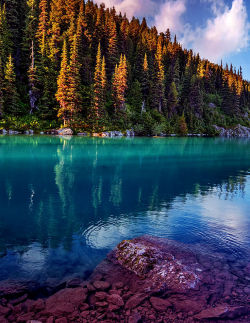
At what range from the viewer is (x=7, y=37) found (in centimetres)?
5750

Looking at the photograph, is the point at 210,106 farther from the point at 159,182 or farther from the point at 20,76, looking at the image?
the point at 159,182

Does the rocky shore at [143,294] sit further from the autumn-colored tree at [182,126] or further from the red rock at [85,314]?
the autumn-colored tree at [182,126]

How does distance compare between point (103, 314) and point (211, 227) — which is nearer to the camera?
point (103, 314)

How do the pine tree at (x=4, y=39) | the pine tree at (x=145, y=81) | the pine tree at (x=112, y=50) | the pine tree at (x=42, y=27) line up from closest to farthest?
the pine tree at (x=4, y=39) < the pine tree at (x=42, y=27) < the pine tree at (x=112, y=50) < the pine tree at (x=145, y=81)

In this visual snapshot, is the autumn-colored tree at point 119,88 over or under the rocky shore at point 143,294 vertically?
over

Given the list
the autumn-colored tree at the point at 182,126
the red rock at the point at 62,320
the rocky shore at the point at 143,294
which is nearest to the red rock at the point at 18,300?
the rocky shore at the point at 143,294

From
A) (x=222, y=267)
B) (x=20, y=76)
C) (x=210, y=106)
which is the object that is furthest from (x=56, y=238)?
(x=210, y=106)

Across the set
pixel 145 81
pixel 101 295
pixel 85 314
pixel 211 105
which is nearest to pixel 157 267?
pixel 101 295

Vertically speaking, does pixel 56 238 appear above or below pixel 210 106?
below

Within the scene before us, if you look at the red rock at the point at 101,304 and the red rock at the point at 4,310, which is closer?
the red rock at the point at 4,310

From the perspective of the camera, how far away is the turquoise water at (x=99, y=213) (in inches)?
250

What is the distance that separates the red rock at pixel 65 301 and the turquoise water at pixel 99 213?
26.5 inches

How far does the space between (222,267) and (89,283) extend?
315 cm

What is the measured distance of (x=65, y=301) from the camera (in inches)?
176
